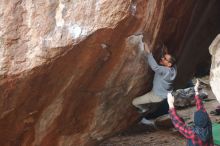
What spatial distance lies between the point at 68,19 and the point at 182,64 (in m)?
3.91

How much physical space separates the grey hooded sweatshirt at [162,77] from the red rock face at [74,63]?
11.9 inches

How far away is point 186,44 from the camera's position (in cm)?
867

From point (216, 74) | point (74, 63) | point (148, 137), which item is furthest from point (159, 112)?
point (74, 63)

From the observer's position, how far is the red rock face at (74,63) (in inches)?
229

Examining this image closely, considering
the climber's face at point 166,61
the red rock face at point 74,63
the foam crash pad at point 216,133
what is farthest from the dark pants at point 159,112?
the climber's face at point 166,61

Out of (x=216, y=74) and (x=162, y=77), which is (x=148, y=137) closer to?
(x=162, y=77)

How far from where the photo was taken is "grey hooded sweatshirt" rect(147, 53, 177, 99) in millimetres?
6762

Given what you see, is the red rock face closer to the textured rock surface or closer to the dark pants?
the textured rock surface

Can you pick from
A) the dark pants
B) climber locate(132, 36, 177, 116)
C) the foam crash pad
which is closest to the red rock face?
climber locate(132, 36, 177, 116)

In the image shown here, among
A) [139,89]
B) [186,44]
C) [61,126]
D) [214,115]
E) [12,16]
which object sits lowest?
[214,115]

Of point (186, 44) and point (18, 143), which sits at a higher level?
point (186, 44)

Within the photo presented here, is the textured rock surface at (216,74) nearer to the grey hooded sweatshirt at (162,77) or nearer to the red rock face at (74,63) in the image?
the grey hooded sweatshirt at (162,77)

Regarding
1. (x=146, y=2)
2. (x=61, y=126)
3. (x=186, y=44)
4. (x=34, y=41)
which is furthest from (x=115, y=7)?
(x=186, y=44)

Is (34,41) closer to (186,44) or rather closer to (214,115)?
(186,44)
